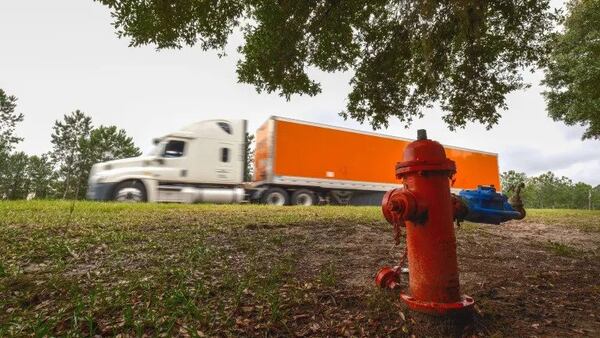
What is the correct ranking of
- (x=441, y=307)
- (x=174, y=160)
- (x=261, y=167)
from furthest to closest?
(x=261, y=167), (x=174, y=160), (x=441, y=307)

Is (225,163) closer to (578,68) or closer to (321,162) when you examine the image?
(321,162)

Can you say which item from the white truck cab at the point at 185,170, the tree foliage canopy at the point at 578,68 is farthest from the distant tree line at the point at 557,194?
the white truck cab at the point at 185,170

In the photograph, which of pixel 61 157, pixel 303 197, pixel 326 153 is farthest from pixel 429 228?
pixel 61 157

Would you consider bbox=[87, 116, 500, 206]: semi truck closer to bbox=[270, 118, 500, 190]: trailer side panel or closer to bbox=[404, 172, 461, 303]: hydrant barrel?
bbox=[270, 118, 500, 190]: trailer side panel

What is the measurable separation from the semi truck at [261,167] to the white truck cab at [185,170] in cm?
4

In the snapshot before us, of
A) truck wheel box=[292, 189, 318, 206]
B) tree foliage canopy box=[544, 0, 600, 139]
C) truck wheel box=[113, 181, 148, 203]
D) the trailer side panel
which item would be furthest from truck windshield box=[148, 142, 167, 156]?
tree foliage canopy box=[544, 0, 600, 139]

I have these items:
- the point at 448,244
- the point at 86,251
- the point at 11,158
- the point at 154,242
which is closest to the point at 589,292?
the point at 448,244

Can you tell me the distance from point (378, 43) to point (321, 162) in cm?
1164

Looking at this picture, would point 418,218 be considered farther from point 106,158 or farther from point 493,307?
point 106,158

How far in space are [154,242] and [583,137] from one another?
2794 cm

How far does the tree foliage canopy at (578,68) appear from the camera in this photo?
17341 millimetres

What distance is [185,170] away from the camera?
1705 centimetres

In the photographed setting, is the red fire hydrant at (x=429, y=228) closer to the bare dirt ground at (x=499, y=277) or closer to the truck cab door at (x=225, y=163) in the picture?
the bare dirt ground at (x=499, y=277)

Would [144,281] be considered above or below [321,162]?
below
